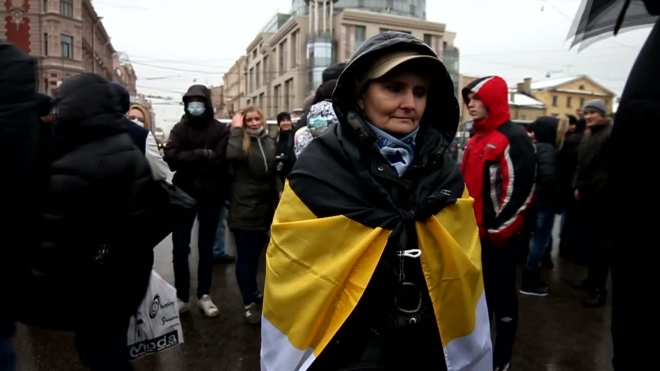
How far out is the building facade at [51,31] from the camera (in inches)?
1361

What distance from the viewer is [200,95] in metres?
4.88

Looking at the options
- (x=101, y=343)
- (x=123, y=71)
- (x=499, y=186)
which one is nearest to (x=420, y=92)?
(x=499, y=186)

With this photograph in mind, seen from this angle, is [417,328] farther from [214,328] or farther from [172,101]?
[172,101]

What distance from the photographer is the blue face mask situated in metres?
4.86

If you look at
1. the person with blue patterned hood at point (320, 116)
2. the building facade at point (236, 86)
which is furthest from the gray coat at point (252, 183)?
the building facade at point (236, 86)

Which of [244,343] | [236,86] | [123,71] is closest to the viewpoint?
[244,343]

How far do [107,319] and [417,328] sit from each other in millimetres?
1680

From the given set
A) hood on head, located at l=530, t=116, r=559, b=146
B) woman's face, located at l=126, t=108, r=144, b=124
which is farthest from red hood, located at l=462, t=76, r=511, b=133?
woman's face, located at l=126, t=108, r=144, b=124

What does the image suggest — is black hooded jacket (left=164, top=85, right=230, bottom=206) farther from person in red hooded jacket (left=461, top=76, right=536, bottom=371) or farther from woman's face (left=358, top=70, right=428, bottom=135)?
woman's face (left=358, top=70, right=428, bottom=135)

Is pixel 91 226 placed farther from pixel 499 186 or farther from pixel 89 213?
pixel 499 186

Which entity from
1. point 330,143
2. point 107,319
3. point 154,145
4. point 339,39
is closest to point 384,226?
point 330,143

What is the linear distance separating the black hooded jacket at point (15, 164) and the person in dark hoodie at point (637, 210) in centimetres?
194

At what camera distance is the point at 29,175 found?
2.01m

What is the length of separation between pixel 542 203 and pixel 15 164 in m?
5.78
